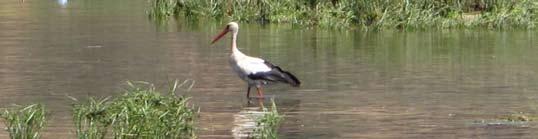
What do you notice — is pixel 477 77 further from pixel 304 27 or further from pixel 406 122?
pixel 304 27

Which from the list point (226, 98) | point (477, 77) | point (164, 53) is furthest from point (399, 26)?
point (226, 98)

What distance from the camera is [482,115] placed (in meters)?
15.0

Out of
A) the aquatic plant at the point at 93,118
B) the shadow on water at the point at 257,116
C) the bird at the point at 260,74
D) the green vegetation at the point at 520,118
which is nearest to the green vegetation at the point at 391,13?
the bird at the point at 260,74

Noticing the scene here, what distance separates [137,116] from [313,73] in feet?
30.1

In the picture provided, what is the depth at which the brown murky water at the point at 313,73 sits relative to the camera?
14578mm

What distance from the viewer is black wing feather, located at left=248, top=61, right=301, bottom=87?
17156mm

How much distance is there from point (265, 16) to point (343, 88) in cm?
1435

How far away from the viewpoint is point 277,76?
1720 cm

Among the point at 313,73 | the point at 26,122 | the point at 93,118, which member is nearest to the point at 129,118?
the point at 93,118

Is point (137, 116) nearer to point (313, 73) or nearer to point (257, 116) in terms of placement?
point (257, 116)

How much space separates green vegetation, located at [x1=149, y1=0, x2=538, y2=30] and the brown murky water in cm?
84

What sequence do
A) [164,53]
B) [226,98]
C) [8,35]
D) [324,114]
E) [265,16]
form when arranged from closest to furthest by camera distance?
[324,114], [226,98], [164,53], [8,35], [265,16]

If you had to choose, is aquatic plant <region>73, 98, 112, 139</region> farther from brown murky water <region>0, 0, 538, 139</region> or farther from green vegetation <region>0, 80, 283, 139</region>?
brown murky water <region>0, 0, 538, 139</region>

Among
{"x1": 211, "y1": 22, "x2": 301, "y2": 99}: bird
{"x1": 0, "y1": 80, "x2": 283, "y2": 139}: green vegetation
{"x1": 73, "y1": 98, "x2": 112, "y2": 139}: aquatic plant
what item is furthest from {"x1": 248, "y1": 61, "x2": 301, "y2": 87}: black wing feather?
{"x1": 73, "y1": 98, "x2": 112, "y2": 139}: aquatic plant
